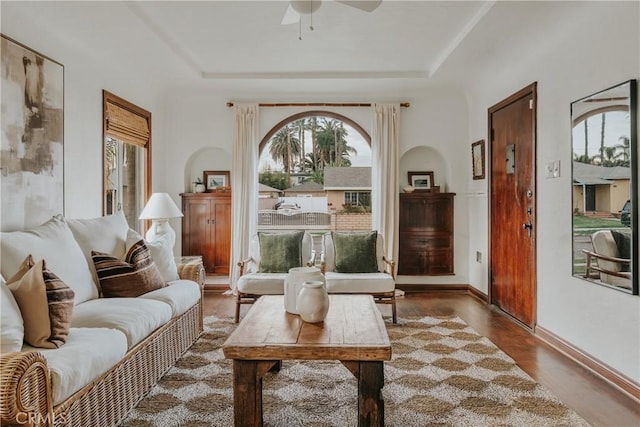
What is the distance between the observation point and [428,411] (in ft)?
7.76

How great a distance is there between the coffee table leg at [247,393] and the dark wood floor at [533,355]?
1.75m

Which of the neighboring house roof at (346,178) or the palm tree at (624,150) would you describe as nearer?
the palm tree at (624,150)

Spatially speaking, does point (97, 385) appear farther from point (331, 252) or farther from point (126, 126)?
point (126, 126)

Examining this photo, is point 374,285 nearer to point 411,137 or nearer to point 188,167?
point 411,137

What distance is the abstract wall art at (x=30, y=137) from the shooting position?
2850 millimetres

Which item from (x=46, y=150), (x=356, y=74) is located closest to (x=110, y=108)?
(x=46, y=150)

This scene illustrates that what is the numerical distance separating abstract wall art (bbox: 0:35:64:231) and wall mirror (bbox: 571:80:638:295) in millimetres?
3968

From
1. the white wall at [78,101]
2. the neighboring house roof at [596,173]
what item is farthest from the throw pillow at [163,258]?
the neighboring house roof at [596,173]

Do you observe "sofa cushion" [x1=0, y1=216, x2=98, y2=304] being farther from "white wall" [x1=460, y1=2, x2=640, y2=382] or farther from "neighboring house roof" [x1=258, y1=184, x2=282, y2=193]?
"neighboring house roof" [x1=258, y1=184, x2=282, y2=193]

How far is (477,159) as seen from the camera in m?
5.35

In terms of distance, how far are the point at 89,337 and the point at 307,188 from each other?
22.3 feet

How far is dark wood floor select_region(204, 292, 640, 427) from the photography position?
7.93 ft

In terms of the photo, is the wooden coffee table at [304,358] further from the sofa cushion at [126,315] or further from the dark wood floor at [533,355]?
the dark wood floor at [533,355]

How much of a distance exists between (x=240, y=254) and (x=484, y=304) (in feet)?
9.98
